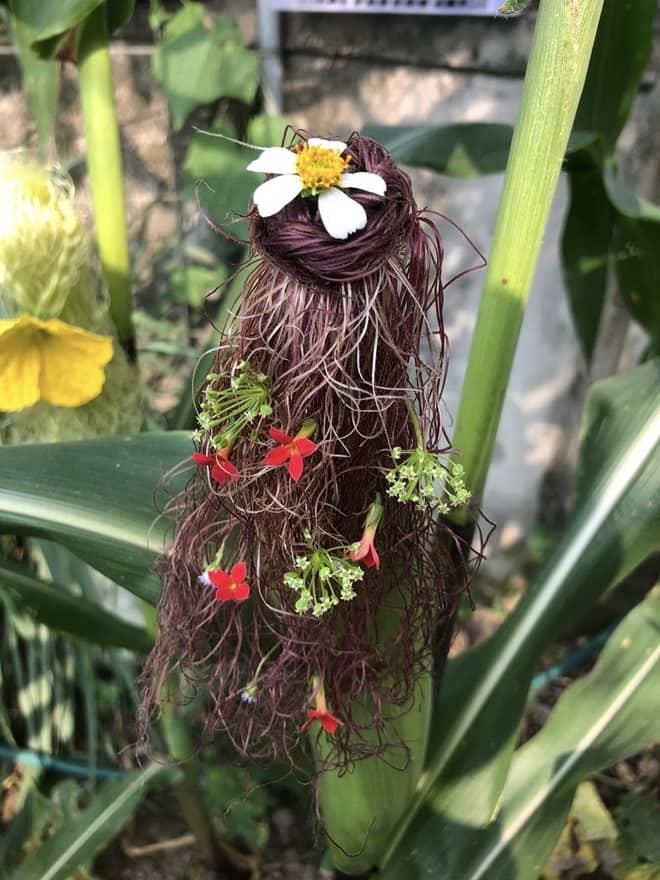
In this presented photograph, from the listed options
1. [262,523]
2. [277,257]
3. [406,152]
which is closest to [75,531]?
[262,523]

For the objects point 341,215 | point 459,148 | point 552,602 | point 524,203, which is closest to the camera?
point 341,215

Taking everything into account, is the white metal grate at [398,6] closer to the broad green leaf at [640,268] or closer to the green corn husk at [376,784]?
the broad green leaf at [640,268]

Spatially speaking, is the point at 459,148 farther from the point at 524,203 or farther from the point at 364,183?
the point at 364,183

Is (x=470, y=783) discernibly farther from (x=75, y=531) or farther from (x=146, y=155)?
(x=146, y=155)

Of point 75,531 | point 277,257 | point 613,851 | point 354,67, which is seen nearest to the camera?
point 277,257

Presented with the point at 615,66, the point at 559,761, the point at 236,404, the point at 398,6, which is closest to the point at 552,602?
the point at 559,761

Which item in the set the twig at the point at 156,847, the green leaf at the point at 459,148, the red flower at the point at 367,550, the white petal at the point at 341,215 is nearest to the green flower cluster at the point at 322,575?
the red flower at the point at 367,550
